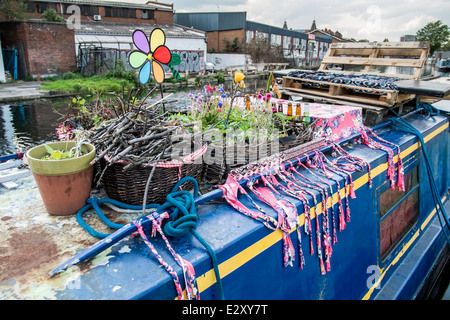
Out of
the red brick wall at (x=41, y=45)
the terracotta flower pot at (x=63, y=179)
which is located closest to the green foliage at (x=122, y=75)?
the red brick wall at (x=41, y=45)

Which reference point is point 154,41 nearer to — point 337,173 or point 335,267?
point 337,173

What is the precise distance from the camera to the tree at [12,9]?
21.9m

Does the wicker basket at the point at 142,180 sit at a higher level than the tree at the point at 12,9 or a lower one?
lower

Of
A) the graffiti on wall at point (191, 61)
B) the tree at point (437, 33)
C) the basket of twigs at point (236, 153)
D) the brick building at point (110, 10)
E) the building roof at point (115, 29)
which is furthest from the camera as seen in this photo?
the tree at point (437, 33)

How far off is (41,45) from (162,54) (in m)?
24.1

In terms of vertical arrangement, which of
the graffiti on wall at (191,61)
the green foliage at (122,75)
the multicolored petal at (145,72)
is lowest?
the multicolored petal at (145,72)

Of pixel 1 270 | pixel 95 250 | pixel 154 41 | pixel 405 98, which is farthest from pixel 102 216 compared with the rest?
pixel 405 98

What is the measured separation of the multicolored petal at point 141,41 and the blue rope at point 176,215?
1118mm

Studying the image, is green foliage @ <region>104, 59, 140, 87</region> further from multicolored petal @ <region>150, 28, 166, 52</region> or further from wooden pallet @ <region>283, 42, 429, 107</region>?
multicolored petal @ <region>150, 28, 166, 52</region>

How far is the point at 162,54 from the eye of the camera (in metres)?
2.32

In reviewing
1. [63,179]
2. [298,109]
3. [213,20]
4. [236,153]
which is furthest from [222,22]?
[63,179]

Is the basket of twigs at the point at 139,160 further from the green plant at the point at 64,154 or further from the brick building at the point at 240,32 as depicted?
the brick building at the point at 240,32
